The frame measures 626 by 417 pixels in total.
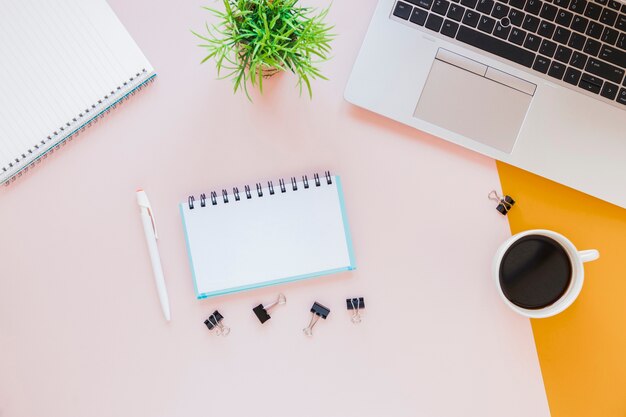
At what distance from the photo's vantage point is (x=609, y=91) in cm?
85

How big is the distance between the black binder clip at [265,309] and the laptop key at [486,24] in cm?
57

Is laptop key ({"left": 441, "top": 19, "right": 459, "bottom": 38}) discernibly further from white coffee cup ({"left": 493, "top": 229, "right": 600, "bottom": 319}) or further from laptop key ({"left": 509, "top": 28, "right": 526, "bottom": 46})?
white coffee cup ({"left": 493, "top": 229, "right": 600, "bottom": 319})

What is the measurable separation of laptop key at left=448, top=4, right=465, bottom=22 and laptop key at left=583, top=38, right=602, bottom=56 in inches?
8.2

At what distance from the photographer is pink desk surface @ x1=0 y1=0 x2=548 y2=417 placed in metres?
0.93

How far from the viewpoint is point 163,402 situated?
936 mm

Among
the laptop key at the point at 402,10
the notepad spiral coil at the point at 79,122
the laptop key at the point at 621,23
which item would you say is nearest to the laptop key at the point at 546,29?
the laptop key at the point at 621,23

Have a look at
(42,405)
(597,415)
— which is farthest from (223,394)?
(597,415)

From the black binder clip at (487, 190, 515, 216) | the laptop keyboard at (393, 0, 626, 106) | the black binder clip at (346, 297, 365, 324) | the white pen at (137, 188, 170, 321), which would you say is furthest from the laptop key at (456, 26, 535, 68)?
the white pen at (137, 188, 170, 321)

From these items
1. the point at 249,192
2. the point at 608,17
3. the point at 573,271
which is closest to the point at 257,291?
the point at 249,192

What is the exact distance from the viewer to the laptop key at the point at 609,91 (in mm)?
849

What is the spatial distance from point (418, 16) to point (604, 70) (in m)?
0.31

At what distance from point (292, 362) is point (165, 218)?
0.34 meters

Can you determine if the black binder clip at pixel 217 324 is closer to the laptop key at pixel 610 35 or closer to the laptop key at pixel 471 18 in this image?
the laptop key at pixel 471 18

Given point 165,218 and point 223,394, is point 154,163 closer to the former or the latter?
point 165,218
